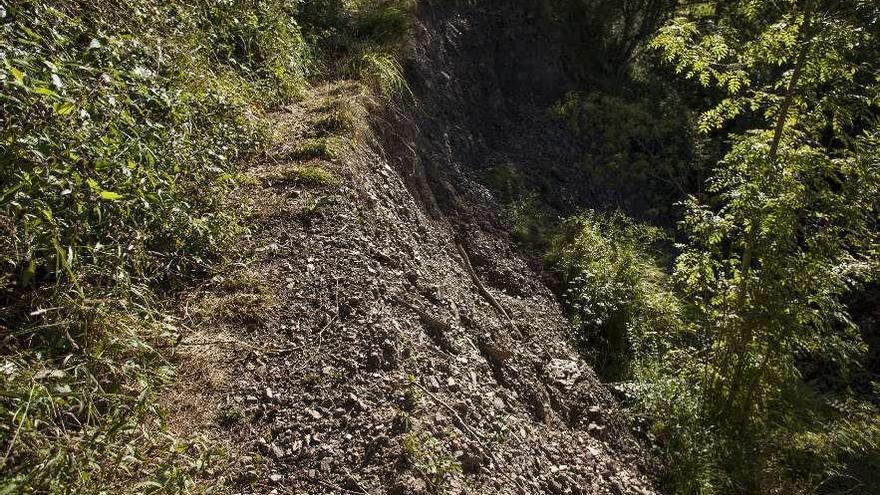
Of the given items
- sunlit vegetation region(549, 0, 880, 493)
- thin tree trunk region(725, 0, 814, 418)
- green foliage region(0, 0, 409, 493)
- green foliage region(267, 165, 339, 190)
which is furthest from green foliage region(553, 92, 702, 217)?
green foliage region(0, 0, 409, 493)

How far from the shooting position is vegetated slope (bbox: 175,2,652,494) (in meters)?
2.61

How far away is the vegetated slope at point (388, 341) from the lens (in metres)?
2.61

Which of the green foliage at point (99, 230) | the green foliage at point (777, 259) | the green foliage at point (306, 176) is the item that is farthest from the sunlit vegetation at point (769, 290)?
the green foliage at point (99, 230)

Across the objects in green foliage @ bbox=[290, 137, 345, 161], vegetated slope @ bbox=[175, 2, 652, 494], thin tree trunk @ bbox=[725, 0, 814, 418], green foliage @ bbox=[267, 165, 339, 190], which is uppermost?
thin tree trunk @ bbox=[725, 0, 814, 418]

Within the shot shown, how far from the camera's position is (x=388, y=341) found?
3.16 meters

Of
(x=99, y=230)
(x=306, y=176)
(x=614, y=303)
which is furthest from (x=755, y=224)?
(x=99, y=230)

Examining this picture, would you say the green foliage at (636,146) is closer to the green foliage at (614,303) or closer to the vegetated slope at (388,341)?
the green foliage at (614,303)

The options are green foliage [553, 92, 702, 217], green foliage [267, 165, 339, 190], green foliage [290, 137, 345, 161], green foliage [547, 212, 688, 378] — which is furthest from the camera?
green foliage [553, 92, 702, 217]

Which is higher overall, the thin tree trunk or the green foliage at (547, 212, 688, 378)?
the thin tree trunk

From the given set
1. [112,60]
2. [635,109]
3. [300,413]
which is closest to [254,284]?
[300,413]

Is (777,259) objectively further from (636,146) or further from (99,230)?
(636,146)

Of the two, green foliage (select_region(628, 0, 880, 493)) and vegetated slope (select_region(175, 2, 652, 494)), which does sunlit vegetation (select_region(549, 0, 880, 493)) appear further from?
vegetated slope (select_region(175, 2, 652, 494))

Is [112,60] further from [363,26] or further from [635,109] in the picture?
[635,109]

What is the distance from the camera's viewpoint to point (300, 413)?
8.82ft
